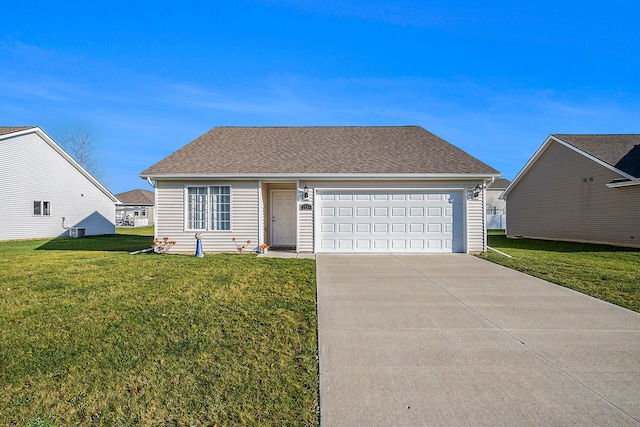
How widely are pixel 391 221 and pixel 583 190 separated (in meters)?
11.1

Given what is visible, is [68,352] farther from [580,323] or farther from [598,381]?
[580,323]

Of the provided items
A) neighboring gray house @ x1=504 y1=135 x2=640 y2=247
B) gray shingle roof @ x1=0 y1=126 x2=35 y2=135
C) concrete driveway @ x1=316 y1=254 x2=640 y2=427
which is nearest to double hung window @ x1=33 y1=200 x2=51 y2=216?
gray shingle roof @ x1=0 y1=126 x2=35 y2=135

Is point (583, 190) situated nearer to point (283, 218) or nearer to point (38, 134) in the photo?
point (283, 218)

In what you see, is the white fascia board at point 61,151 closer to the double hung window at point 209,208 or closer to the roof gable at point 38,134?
the roof gable at point 38,134

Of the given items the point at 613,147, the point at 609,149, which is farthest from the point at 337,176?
the point at 613,147

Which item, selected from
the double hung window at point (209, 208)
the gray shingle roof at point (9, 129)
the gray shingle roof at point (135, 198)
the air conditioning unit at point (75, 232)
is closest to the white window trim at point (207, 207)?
the double hung window at point (209, 208)

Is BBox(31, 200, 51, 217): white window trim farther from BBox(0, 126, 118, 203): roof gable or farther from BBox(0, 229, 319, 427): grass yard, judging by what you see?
BBox(0, 229, 319, 427): grass yard

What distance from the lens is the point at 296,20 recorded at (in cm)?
1191

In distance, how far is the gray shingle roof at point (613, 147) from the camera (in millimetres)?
14953

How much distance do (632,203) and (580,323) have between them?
43.7 feet

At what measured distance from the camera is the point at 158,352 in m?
3.78

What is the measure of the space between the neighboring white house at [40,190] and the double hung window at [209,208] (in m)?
12.5

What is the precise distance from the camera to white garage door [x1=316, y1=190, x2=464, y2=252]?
1177cm

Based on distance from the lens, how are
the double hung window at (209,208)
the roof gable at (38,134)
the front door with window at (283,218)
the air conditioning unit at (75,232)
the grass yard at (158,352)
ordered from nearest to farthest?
1. the grass yard at (158,352)
2. the double hung window at (209,208)
3. the front door with window at (283,218)
4. the roof gable at (38,134)
5. the air conditioning unit at (75,232)
